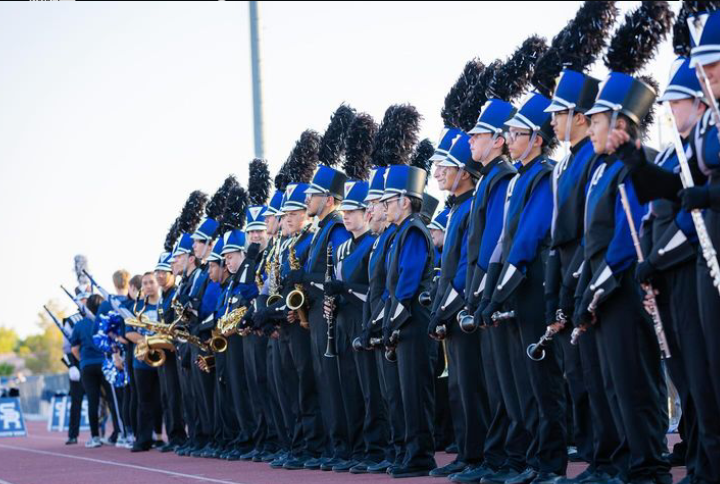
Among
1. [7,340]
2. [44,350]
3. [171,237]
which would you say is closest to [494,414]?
[171,237]

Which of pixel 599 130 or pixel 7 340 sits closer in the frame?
pixel 599 130

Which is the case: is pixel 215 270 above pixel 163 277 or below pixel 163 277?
below

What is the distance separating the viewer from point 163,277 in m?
17.7

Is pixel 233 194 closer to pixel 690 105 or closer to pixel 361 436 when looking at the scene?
pixel 361 436

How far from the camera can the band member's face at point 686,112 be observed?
24.0 feet

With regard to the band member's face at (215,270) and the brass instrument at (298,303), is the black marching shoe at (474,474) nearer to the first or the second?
the brass instrument at (298,303)

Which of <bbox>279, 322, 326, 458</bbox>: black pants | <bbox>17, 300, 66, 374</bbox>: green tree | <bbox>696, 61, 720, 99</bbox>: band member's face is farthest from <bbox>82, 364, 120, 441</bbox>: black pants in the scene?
<bbox>17, 300, 66, 374</bbox>: green tree

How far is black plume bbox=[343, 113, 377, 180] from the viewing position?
1304 cm

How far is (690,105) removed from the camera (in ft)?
24.0

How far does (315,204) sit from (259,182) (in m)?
3.85

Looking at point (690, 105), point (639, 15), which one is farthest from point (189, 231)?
point (690, 105)

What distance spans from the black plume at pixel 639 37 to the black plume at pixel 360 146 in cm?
459

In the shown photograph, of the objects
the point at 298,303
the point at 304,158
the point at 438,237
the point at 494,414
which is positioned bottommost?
the point at 494,414

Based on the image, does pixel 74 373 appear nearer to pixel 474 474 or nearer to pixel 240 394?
pixel 240 394
